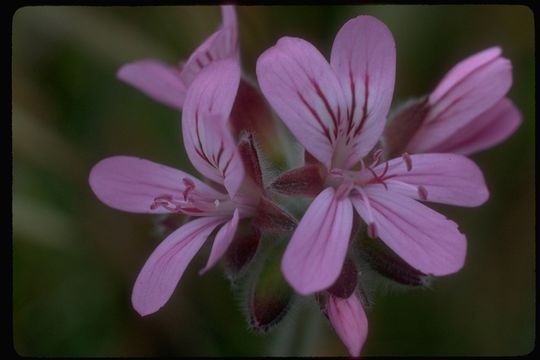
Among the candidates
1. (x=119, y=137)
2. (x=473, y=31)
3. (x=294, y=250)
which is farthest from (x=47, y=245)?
(x=473, y=31)

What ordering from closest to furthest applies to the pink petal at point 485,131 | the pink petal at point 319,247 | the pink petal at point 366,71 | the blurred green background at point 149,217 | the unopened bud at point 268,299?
1. the pink petal at point 319,247
2. the pink petal at point 366,71
3. the unopened bud at point 268,299
4. the pink petal at point 485,131
5. the blurred green background at point 149,217

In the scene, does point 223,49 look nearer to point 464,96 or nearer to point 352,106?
point 352,106

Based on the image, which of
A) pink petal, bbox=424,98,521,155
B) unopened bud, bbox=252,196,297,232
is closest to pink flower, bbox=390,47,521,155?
pink petal, bbox=424,98,521,155

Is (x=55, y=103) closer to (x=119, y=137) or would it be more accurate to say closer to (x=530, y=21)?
(x=119, y=137)

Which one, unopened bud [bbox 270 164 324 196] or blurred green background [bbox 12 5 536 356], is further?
blurred green background [bbox 12 5 536 356]

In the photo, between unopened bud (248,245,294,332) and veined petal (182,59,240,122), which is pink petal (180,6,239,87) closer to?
veined petal (182,59,240,122)

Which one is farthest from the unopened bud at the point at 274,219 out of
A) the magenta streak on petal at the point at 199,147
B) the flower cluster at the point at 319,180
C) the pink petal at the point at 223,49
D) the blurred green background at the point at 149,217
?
the blurred green background at the point at 149,217

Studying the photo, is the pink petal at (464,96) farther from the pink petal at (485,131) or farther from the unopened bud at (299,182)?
the unopened bud at (299,182)
